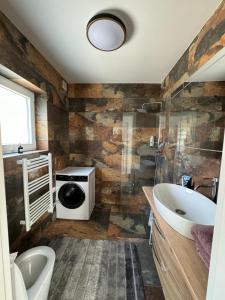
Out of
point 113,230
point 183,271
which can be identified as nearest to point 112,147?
point 113,230

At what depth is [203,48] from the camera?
1319 millimetres

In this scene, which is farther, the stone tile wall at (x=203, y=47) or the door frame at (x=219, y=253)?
the stone tile wall at (x=203, y=47)

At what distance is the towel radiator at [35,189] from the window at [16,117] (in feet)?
0.94

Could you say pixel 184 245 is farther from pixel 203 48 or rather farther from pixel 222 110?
pixel 203 48

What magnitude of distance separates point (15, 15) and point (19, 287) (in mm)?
2004

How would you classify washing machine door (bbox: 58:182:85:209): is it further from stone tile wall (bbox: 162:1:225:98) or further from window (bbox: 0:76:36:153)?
stone tile wall (bbox: 162:1:225:98)

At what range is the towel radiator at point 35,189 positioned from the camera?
1.65 m

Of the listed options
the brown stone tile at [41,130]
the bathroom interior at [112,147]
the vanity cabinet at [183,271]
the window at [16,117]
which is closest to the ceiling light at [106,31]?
the bathroom interior at [112,147]

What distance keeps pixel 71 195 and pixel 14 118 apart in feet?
4.85

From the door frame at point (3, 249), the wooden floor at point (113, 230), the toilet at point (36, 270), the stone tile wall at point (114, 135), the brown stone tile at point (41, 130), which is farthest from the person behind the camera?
the stone tile wall at point (114, 135)

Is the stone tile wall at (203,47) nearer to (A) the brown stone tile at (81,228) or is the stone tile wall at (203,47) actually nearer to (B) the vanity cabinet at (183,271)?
(B) the vanity cabinet at (183,271)

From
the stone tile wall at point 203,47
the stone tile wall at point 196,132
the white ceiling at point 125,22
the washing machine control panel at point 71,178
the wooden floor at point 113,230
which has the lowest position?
the wooden floor at point 113,230

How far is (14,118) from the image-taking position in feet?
6.18

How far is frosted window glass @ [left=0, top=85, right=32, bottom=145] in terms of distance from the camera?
66.9 inches
